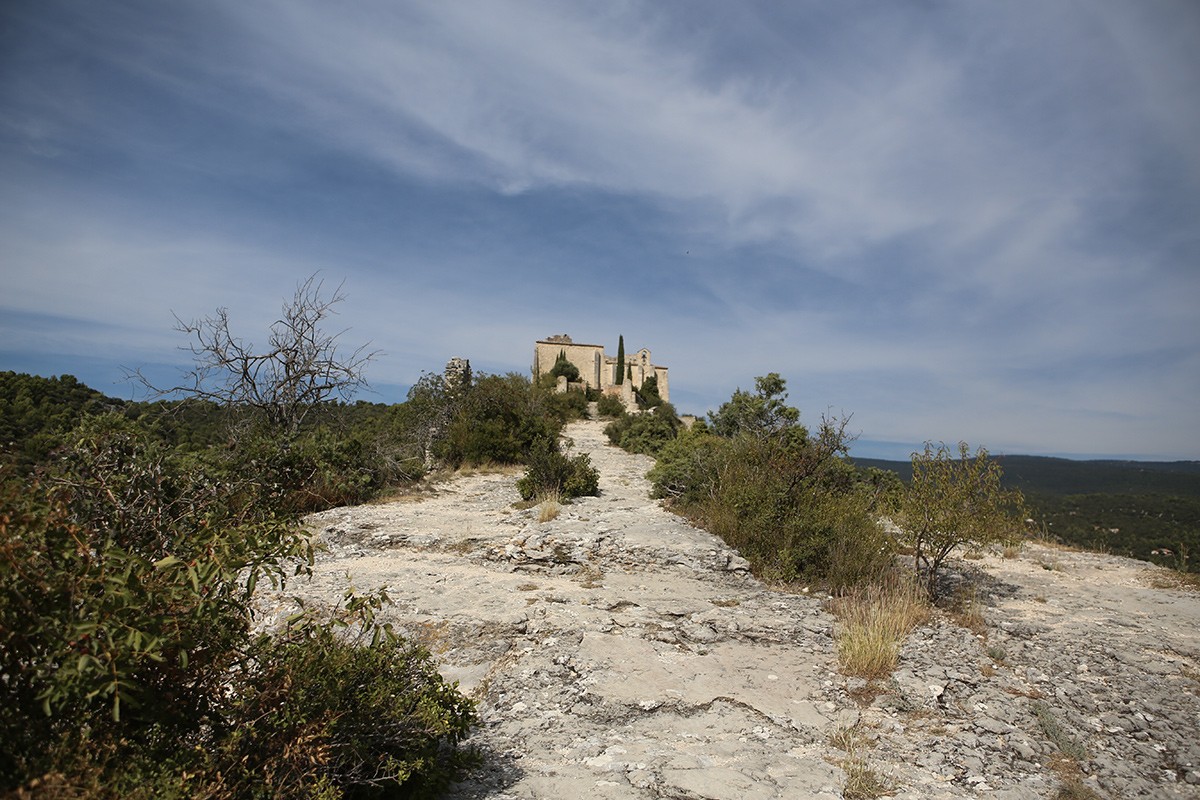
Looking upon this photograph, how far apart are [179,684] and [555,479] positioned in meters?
9.76

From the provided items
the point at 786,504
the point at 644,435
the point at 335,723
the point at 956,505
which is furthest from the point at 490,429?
the point at 335,723

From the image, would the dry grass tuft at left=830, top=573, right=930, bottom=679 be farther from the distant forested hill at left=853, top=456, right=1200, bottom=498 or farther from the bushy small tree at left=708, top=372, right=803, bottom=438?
the distant forested hill at left=853, top=456, right=1200, bottom=498

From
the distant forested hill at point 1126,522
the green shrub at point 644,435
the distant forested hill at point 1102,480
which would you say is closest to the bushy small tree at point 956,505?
the distant forested hill at point 1126,522

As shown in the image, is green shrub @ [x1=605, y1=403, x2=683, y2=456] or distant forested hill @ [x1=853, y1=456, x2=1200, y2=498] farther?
distant forested hill @ [x1=853, y1=456, x2=1200, y2=498]

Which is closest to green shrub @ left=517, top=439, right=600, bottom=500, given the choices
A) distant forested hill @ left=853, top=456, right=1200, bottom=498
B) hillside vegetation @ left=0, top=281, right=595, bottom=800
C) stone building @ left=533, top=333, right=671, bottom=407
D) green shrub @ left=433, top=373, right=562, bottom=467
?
green shrub @ left=433, top=373, right=562, bottom=467

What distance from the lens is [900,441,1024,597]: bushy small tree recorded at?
6.82 metres

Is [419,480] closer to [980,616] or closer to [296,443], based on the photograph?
[296,443]

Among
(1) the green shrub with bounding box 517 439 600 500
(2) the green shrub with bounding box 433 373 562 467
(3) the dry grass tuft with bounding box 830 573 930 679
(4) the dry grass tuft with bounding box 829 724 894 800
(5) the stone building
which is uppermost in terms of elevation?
(5) the stone building

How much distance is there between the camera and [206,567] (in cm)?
217

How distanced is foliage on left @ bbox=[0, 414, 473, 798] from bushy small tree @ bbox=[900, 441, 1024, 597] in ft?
19.6

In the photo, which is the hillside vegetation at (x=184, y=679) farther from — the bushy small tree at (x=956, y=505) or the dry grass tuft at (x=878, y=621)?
the bushy small tree at (x=956, y=505)

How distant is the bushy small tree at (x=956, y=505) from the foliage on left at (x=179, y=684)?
5.97 meters

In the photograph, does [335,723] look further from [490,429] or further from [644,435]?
[644,435]

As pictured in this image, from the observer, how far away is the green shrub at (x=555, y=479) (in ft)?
39.0
